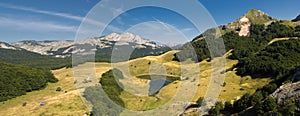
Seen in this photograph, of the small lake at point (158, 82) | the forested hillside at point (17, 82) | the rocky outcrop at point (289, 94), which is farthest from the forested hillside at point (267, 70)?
the forested hillside at point (17, 82)

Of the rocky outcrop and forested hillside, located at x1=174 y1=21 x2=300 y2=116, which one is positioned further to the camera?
forested hillside, located at x1=174 y1=21 x2=300 y2=116

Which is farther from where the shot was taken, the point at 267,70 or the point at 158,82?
the point at 158,82

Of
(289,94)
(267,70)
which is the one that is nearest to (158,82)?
(267,70)

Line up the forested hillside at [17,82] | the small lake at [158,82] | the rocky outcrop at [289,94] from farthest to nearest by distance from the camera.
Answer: the forested hillside at [17,82] < the small lake at [158,82] < the rocky outcrop at [289,94]

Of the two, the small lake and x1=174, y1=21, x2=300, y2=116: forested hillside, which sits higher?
x1=174, y1=21, x2=300, y2=116: forested hillside

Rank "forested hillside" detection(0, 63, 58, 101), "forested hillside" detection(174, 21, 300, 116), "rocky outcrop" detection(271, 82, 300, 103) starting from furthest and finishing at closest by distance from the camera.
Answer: "forested hillside" detection(0, 63, 58, 101) → "forested hillside" detection(174, 21, 300, 116) → "rocky outcrop" detection(271, 82, 300, 103)

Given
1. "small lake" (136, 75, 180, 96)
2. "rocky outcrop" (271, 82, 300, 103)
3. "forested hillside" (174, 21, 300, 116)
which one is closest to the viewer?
"rocky outcrop" (271, 82, 300, 103)

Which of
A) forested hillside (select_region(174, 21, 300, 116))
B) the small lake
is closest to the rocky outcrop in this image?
forested hillside (select_region(174, 21, 300, 116))

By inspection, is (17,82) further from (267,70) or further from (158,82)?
(267,70)

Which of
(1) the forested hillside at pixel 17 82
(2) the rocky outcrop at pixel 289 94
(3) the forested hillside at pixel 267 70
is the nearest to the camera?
(2) the rocky outcrop at pixel 289 94

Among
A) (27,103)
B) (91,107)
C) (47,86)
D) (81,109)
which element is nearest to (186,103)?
(91,107)

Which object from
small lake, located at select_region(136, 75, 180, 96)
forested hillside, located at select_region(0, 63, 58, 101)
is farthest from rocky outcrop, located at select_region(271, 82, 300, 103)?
forested hillside, located at select_region(0, 63, 58, 101)

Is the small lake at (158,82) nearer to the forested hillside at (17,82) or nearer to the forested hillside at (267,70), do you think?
the forested hillside at (267,70)

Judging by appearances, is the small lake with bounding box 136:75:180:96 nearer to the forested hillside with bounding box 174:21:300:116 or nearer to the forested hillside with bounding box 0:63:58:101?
the forested hillside with bounding box 174:21:300:116
